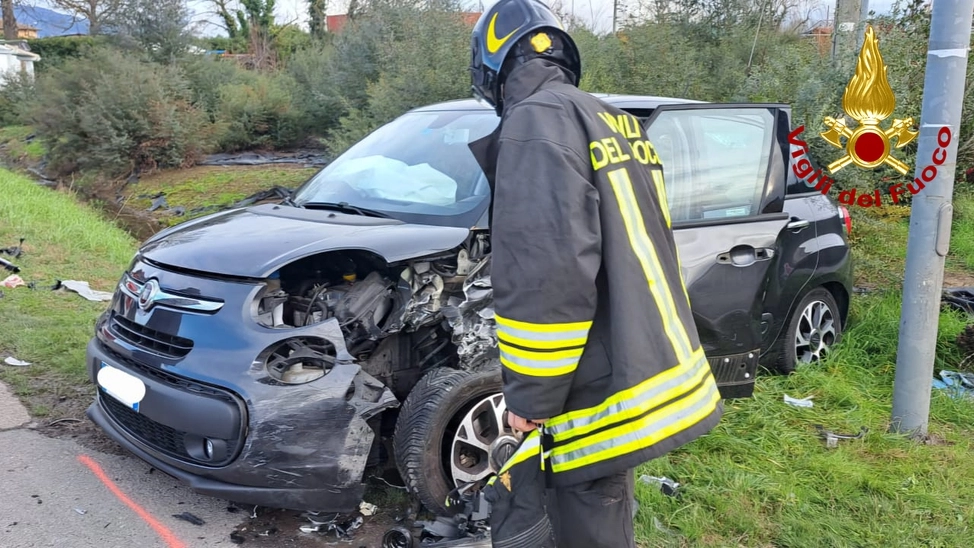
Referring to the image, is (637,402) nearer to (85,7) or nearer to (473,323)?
(473,323)

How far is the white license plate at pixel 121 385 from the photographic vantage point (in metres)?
3.08

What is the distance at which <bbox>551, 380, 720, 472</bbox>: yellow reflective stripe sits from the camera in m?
1.90

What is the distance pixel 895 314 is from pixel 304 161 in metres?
14.2

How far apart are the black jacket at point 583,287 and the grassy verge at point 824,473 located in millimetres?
1340

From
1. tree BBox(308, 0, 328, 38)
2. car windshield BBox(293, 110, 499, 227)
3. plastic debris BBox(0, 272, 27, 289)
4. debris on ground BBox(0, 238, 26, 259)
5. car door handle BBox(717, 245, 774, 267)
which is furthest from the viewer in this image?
tree BBox(308, 0, 328, 38)

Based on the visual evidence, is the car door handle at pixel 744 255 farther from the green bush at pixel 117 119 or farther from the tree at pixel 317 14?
the tree at pixel 317 14

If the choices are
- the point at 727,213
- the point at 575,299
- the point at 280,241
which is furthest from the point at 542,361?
the point at 727,213

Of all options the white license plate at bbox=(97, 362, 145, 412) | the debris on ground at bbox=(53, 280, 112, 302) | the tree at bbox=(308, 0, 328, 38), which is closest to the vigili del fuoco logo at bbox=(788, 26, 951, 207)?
the white license plate at bbox=(97, 362, 145, 412)

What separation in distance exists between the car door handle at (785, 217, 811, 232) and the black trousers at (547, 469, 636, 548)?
267 centimetres

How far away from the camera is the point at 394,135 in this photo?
14.3ft

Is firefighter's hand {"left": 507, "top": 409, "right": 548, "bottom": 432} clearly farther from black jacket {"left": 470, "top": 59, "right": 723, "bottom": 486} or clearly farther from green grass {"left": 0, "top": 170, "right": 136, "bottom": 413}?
green grass {"left": 0, "top": 170, "right": 136, "bottom": 413}

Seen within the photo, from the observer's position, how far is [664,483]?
344 cm

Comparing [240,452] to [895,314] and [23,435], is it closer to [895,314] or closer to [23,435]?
[23,435]

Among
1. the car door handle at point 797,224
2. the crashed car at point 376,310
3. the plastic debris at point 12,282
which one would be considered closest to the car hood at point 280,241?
the crashed car at point 376,310
